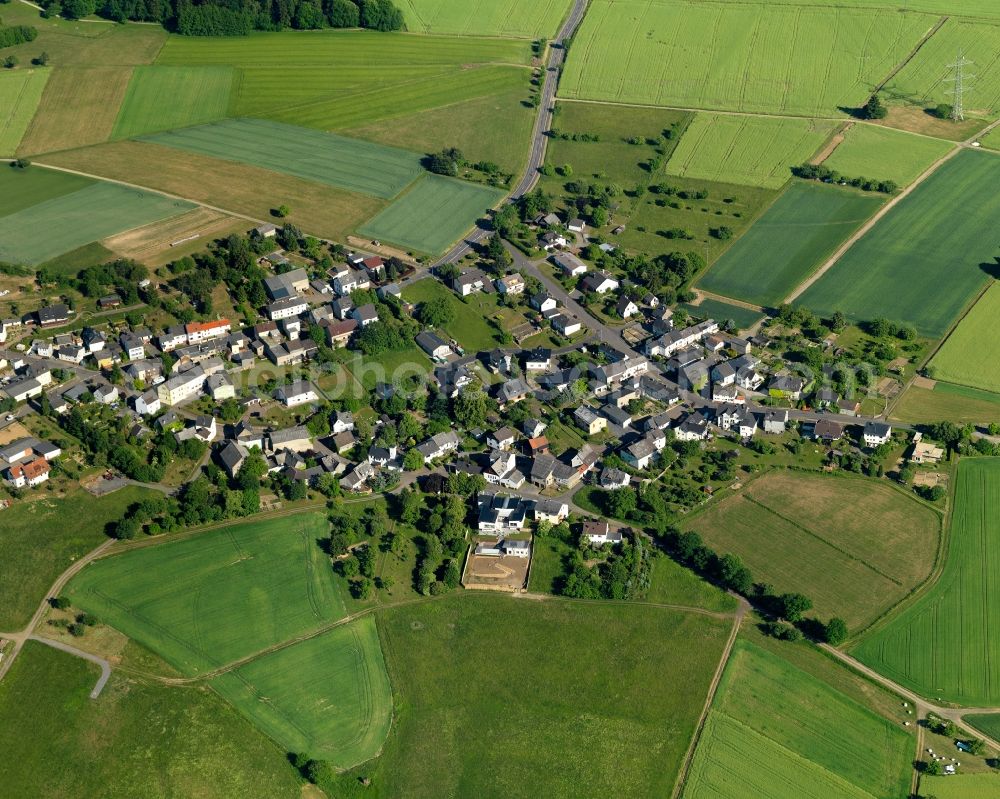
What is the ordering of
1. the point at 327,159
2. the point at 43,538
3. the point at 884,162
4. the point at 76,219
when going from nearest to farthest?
the point at 43,538 < the point at 76,219 < the point at 327,159 < the point at 884,162

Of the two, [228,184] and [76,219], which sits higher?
[228,184]

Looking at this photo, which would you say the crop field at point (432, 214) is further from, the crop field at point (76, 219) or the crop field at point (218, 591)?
the crop field at point (218, 591)

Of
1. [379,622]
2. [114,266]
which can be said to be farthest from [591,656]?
[114,266]

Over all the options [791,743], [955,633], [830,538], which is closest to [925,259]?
[830,538]

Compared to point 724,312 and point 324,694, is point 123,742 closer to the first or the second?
point 324,694

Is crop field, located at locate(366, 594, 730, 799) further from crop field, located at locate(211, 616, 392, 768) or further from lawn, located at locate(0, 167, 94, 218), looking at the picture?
lawn, located at locate(0, 167, 94, 218)

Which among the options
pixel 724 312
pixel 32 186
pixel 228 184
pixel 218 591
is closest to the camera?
pixel 218 591

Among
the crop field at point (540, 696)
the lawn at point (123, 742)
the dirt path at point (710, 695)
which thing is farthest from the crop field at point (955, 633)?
the lawn at point (123, 742)

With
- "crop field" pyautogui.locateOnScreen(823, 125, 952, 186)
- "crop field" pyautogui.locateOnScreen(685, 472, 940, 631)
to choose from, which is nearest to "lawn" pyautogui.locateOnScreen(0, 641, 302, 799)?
"crop field" pyautogui.locateOnScreen(685, 472, 940, 631)
